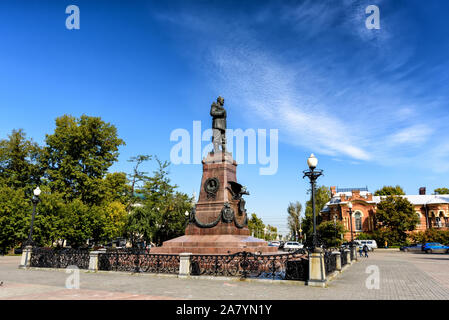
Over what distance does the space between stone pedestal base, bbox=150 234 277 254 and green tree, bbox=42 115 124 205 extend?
2161 centimetres

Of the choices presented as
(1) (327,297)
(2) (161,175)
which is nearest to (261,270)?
(1) (327,297)

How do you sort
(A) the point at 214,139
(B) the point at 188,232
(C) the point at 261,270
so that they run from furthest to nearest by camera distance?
1. (A) the point at 214,139
2. (B) the point at 188,232
3. (C) the point at 261,270

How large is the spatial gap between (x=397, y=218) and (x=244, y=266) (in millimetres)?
41474

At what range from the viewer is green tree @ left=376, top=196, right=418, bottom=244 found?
4441cm

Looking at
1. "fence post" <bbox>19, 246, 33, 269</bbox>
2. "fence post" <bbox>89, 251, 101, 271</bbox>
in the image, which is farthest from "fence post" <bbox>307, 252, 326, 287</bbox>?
"fence post" <bbox>19, 246, 33, 269</bbox>

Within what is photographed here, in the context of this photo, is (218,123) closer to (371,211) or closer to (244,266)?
(244,266)

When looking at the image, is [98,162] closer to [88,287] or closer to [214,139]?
[214,139]

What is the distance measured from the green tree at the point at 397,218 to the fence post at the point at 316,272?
135 feet

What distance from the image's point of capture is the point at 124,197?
39375 millimetres

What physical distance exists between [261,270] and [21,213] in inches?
986

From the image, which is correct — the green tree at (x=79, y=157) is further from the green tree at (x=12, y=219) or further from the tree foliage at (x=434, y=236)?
the tree foliage at (x=434, y=236)

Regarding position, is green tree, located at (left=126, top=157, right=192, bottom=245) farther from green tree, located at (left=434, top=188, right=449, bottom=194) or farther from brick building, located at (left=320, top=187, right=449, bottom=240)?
green tree, located at (left=434, top=188, right=449, bottom=194)

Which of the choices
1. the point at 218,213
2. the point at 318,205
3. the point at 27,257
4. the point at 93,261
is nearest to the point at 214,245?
the point at 218,213

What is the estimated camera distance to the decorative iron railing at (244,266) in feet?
35.1
